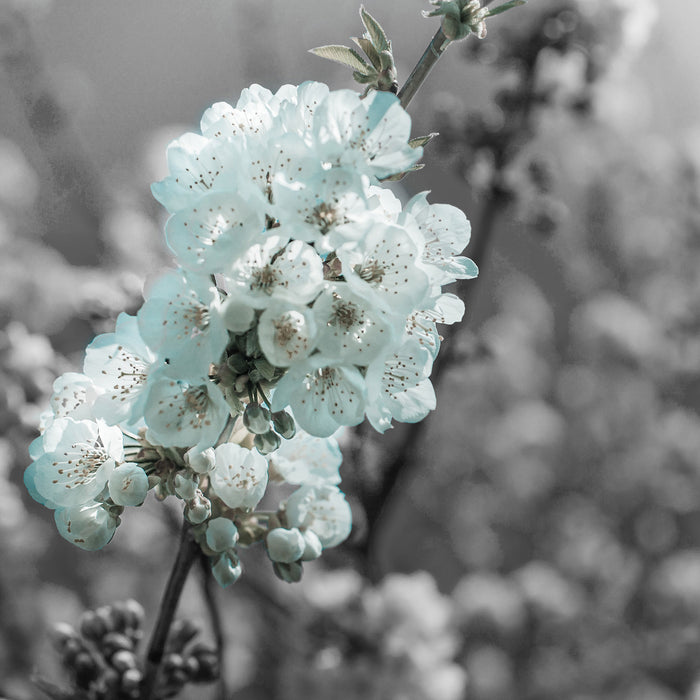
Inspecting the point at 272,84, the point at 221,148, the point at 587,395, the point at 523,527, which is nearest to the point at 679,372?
the point at 587,395

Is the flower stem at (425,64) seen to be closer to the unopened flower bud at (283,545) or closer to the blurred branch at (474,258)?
the unopened flower bud at (283,545)

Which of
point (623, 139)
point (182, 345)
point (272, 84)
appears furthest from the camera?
point (623, 139)

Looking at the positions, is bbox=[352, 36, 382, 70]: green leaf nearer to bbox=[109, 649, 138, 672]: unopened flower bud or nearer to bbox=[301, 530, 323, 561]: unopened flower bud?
bbox=[301, 530, 323, 561]: unopened flower bud

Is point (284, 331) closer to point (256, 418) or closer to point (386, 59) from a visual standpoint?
point (256, 418)

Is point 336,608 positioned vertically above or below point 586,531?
below

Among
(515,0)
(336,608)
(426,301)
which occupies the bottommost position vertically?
(336,608)

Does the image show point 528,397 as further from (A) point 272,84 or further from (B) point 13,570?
(B) point 13,570

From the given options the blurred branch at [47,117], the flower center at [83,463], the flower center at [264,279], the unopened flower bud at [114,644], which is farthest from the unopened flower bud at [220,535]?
the blurred branch at [47,117]

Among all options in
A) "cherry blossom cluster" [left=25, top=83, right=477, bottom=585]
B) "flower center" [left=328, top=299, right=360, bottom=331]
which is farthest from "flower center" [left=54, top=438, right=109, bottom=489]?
"flower center" [left=328, top=299, right=360, bottom=331]
